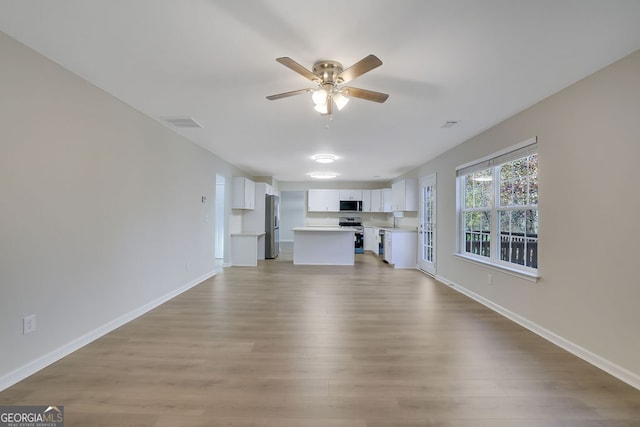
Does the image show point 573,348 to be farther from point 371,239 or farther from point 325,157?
point 371,239

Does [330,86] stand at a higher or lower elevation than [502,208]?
higher

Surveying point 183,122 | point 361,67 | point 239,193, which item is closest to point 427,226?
point 239,193

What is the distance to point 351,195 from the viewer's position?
29.8 feet

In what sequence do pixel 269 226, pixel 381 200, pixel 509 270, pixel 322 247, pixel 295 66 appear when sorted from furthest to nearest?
pixel 381 200, pixel 269 226, pixel 322 247, pixel 509 270, pixel 295 66

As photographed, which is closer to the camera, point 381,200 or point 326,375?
point 326,375

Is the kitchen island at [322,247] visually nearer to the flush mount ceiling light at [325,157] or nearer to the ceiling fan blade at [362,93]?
the flush mount ceiling light at [325,157]

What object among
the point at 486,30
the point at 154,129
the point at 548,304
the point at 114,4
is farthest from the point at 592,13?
the point at 154,129

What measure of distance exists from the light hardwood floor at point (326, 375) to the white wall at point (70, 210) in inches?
11.0

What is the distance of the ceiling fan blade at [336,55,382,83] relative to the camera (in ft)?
5.58

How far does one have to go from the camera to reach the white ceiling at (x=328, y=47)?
1.61 meters

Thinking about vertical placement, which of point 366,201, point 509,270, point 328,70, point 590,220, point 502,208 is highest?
point 328,70

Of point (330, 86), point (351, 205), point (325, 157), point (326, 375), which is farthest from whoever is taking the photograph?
point (351, 205)

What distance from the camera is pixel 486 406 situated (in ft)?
5.72

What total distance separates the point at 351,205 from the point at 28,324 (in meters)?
7.77
